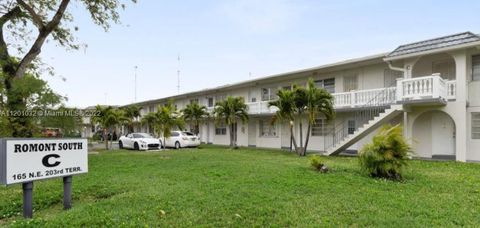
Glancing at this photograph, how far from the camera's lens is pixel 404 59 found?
47.1ft

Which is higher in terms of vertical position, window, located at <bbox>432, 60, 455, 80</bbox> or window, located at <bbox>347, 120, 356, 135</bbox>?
window, located at <bbox>432, 60, 455, 80</bbox>

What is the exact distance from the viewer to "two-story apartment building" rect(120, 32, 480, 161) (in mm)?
12812

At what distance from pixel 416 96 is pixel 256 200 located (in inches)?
411

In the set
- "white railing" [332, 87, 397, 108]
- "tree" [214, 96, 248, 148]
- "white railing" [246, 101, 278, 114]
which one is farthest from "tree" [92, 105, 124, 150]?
"white railing" [332, 87, 397, 108]

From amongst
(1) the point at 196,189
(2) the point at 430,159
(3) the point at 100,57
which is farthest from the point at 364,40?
(3) the point at 100,57

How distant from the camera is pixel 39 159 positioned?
5355mm

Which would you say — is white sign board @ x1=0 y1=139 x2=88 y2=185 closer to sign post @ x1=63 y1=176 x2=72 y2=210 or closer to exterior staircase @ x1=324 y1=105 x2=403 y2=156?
sign post @ x1=63 y1=176 x2=72 y2=210

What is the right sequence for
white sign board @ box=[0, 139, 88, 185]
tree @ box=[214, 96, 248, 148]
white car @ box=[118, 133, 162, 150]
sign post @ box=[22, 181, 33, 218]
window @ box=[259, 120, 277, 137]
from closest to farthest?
white sign board @ box=[0, 139, 88, 185]
sign post @ box=[22, 181, 33, 218]
tree @ box=[214, 96, 248, 148]
white car @ box=[118, 133, 162, 150]
window @ box=[259, 120, 277, 137]

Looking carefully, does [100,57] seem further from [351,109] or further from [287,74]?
[351,109]

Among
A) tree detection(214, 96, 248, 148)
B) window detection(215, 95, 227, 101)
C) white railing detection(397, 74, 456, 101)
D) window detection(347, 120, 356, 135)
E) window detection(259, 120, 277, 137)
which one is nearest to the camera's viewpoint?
white railing detection(397, 74, 456, 101)

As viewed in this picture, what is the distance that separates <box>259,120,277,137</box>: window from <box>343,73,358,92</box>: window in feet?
21.6

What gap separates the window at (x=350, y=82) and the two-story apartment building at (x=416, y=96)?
6 centimetres

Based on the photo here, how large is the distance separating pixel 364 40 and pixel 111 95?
5026 centimetres

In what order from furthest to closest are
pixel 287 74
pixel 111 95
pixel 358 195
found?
pixel 111 95
pixel 287 74
pixel 358 195
